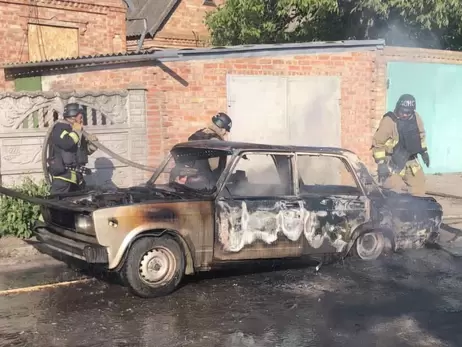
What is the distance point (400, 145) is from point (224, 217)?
11.8 ft

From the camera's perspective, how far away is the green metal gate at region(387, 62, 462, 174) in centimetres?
1313

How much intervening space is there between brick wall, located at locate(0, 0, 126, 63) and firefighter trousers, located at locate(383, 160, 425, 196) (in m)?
11.5

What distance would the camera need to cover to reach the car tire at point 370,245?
6.68 meters

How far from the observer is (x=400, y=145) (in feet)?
26.9

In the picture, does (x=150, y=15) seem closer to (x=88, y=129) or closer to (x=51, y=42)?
(x=51, y=42)

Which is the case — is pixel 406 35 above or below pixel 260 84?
above

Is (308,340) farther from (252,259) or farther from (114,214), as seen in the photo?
(114,214)

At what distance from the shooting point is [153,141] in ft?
31.3

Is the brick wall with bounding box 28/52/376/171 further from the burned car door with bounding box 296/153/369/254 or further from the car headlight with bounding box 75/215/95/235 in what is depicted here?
the car headlight with bounding box 75/215/95/235

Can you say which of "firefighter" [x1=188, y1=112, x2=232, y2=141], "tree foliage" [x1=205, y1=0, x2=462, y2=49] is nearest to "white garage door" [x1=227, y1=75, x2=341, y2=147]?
"firefighter" [x1=188, y1=112, x2=232, y2=141]

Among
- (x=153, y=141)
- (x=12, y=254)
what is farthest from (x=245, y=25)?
(x=12, y=254)

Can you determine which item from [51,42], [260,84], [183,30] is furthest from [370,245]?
[183,30]

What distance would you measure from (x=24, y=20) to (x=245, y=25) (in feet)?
20.0

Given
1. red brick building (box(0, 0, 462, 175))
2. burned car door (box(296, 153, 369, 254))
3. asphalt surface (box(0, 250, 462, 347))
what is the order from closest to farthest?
asphalt surface (box(0, 250, 462, 347)) < burned car door (box(296, 153, 369, 254)) < red brick building (box(0, 0, 462, 175))
